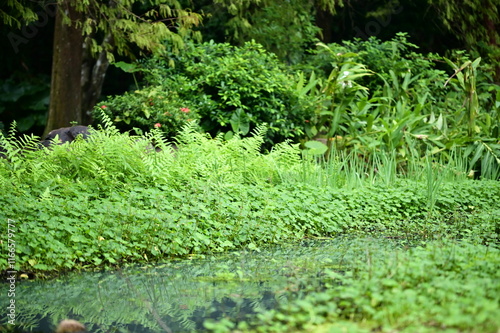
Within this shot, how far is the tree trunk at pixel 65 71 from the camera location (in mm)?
10062

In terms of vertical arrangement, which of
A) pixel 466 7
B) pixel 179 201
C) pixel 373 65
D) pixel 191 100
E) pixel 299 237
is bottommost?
pixel 299 237

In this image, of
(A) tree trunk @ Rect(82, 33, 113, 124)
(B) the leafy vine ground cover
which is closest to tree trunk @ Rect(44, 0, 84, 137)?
(A) tree trunk @ Rect(82, 33, 113, 124)

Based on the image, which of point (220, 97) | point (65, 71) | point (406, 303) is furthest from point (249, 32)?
point (406, 303)

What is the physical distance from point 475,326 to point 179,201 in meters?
3.50

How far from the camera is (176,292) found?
3889mm

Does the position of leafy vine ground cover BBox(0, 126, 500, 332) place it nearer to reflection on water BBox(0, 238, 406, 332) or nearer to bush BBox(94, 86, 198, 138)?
reflection on water BBox(0, 238, 406, 332)

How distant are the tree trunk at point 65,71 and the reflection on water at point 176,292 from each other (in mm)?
6293

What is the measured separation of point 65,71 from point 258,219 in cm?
596

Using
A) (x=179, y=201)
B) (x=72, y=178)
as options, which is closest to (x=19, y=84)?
(x=72, y=178)

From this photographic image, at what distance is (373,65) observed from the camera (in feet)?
42.7

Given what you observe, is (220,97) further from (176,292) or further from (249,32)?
Answer: (176,292)

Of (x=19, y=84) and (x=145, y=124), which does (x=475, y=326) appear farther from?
(x=19, y=84)

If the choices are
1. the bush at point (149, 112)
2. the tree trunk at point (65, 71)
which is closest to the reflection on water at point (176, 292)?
the bush at point (149, 112)

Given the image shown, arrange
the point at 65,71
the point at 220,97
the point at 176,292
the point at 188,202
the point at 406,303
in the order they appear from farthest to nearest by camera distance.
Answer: the point at 65,71 < the point at 220,97 < the point at 188,202 < the point at 176,292 < the point at 406,303
